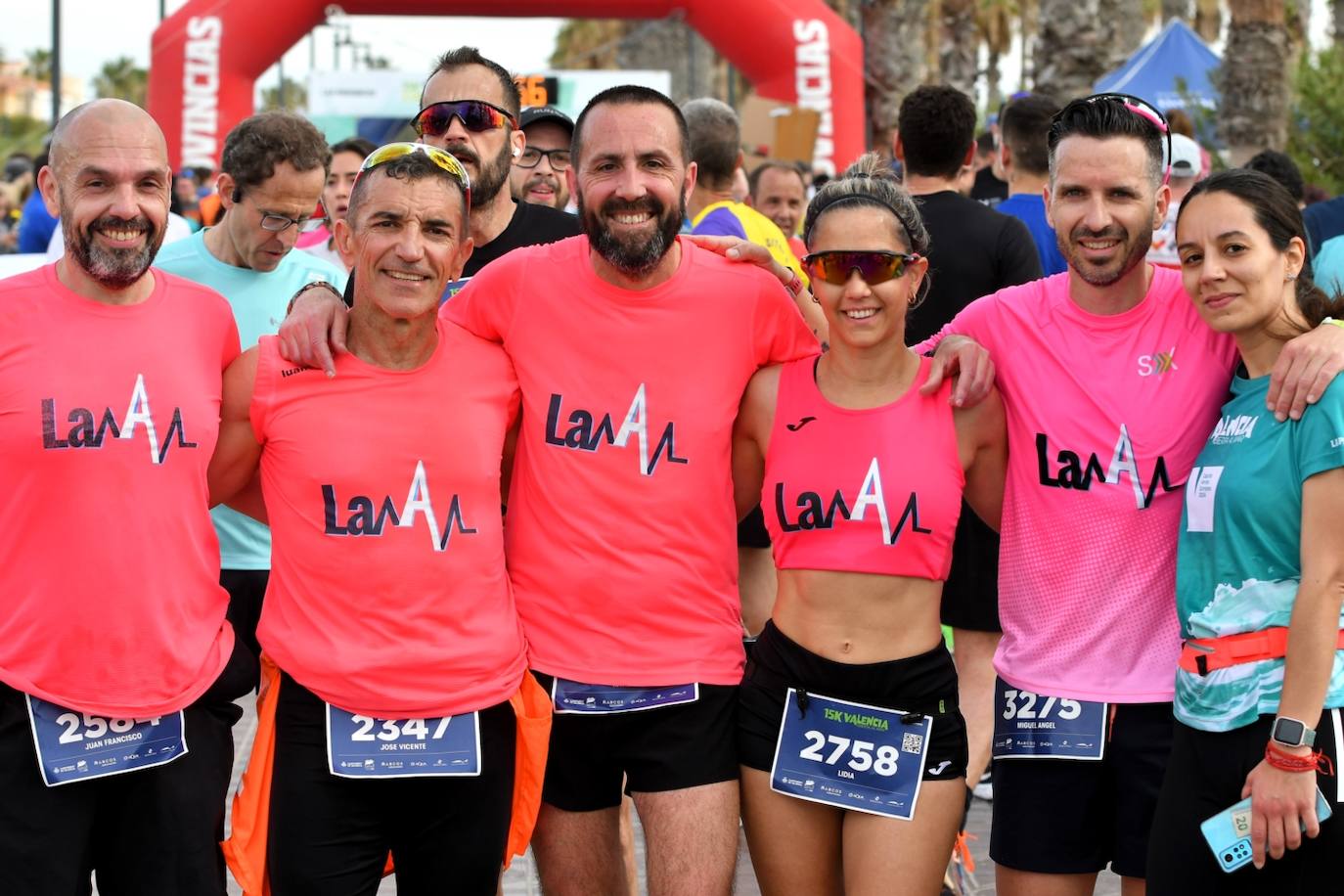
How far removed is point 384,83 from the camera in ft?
78.1

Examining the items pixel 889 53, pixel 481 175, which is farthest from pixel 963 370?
pixel 889 53

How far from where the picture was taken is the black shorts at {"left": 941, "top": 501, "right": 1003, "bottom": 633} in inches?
207

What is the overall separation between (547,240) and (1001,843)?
2070mm

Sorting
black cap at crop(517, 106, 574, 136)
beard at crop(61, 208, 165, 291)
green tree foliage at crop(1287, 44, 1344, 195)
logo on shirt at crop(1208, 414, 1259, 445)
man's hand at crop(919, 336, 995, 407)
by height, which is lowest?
logo on shirt at crop(1208, 414, 1259, 445)

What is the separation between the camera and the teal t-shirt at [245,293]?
4.32m

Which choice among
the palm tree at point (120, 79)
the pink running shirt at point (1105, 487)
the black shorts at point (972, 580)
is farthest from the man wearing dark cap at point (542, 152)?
the palm tree at point (120, 79)

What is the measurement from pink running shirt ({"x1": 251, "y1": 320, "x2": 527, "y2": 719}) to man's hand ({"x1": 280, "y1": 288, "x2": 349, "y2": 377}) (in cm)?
4

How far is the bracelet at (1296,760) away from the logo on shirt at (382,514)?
1.73 meters

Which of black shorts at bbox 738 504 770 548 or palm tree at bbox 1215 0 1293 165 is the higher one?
palm tree at bbox 1215 0 1293 165

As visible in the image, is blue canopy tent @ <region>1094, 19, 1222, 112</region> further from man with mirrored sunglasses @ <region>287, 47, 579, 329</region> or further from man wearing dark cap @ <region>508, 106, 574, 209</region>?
man with mirrored sunglasses @ <region>287, 47, 579, 329</region>

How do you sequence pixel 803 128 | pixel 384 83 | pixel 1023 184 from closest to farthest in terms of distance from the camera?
pixel 1023 184 < pixel 803 128 < pixel 384 83

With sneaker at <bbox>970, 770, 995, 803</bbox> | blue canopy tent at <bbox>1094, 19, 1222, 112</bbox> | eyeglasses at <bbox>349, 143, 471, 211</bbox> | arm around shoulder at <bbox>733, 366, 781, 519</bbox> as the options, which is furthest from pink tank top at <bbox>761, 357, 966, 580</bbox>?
blue canopy tent at <bbox>1094, 19, 1222, 112</bbox>

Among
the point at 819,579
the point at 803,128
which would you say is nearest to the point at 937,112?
the point at 819,579

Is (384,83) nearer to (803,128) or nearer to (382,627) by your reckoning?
(803,128)
